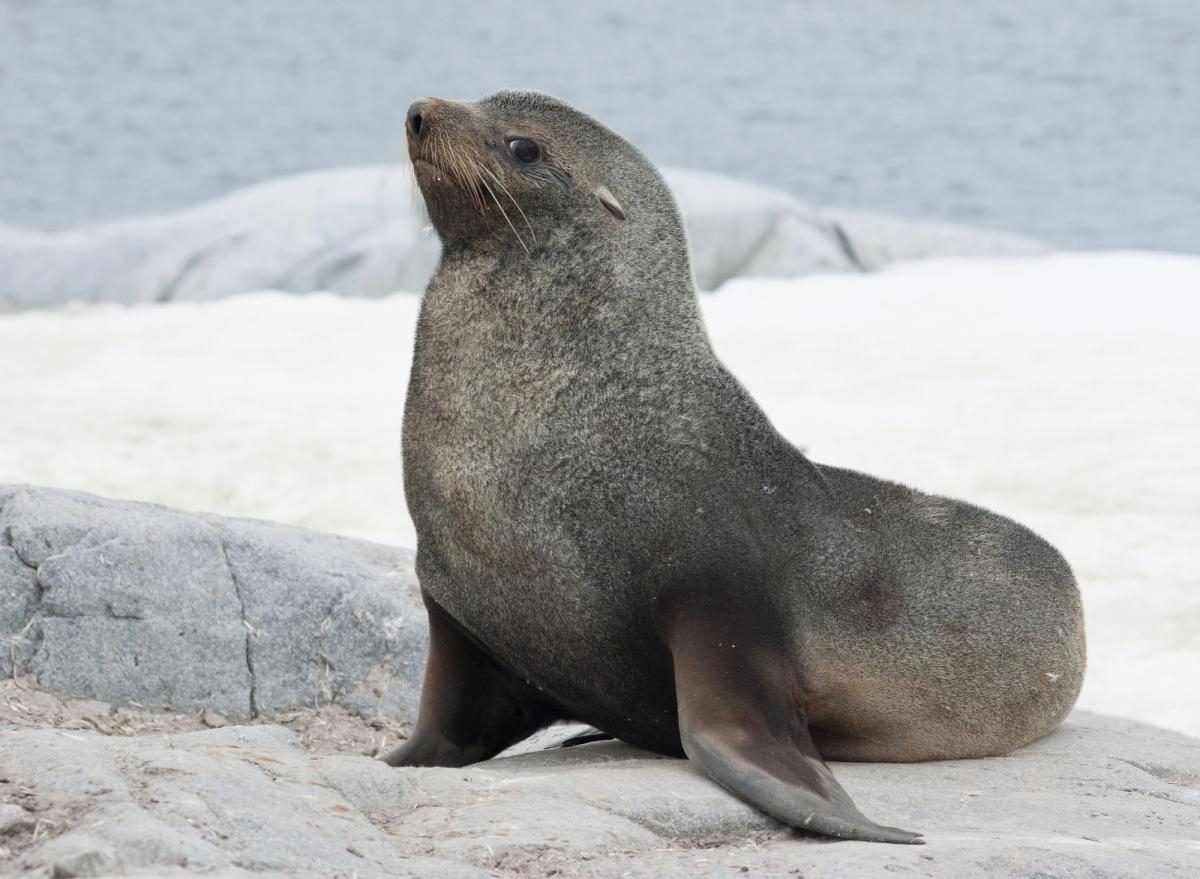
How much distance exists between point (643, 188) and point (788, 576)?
129 cm

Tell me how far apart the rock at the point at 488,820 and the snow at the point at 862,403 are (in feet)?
14.3

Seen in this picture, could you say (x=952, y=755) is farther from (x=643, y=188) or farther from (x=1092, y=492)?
(x=1092, y=492)

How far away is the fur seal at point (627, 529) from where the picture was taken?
4.64 m

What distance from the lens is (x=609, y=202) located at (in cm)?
505

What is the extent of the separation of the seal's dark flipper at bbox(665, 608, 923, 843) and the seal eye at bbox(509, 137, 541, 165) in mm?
1490

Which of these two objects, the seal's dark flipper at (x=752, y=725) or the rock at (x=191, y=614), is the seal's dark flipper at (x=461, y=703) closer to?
the seal's dark flipper at (x=752, y=725)

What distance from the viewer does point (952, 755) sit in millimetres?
5211

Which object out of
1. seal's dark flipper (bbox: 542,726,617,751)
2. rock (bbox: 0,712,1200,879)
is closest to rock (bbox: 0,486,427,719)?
seal's dark flipper (bbox: 542,726,617,751)

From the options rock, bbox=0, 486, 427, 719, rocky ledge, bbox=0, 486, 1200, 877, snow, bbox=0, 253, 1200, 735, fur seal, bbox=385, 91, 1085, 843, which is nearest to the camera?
rocky ledge, bbox=0, 486, 1200, 877

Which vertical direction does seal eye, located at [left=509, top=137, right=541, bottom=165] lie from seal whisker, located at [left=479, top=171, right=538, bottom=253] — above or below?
above

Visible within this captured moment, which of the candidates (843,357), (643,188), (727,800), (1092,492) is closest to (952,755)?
(727,800)

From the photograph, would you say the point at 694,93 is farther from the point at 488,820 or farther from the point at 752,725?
the point at 488,820

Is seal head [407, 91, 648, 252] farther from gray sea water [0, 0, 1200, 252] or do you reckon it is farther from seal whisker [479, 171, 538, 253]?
gray sea water [0, 0, 1200, 252]

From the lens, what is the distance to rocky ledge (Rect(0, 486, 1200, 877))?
3.40 meters
